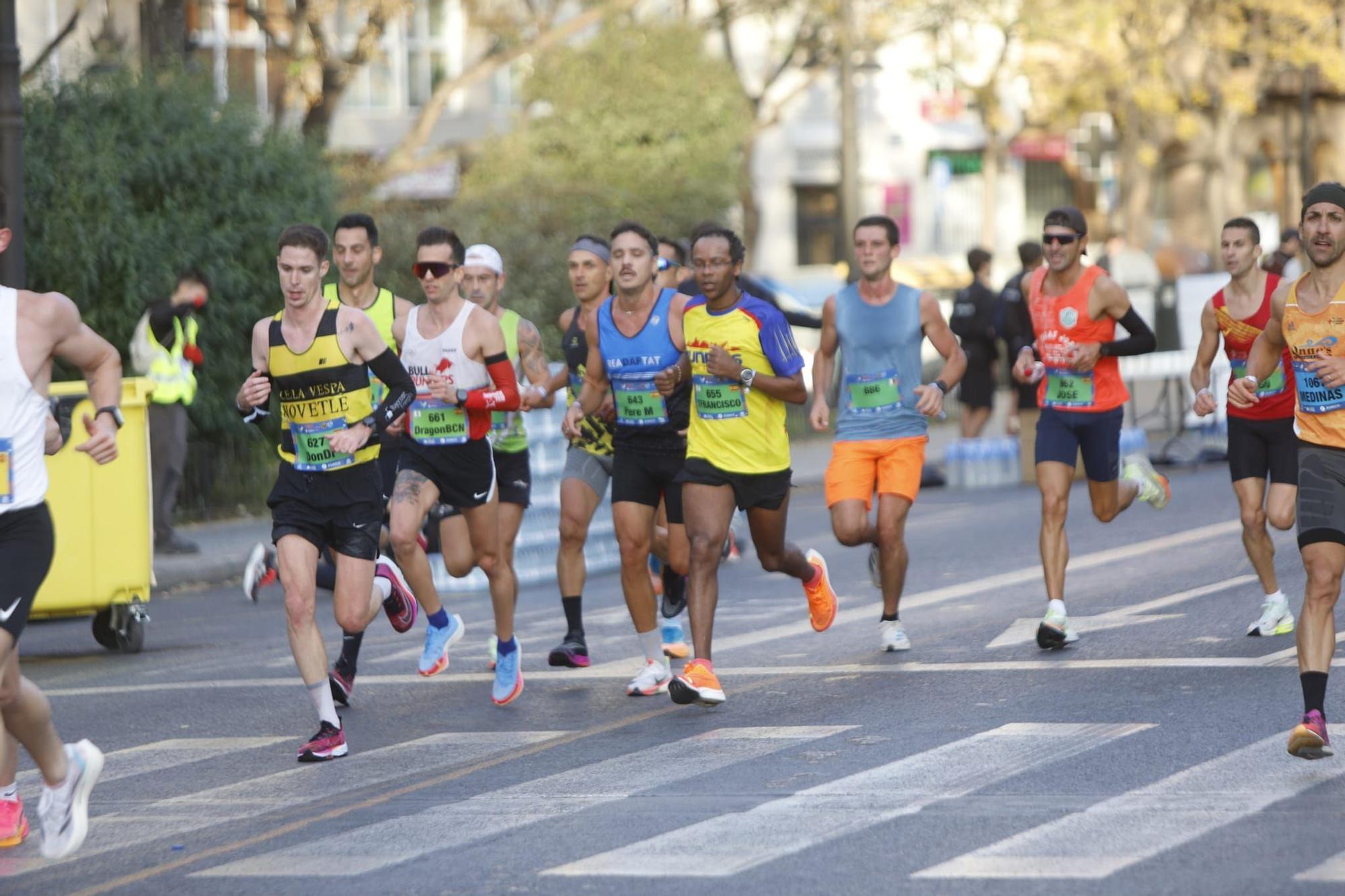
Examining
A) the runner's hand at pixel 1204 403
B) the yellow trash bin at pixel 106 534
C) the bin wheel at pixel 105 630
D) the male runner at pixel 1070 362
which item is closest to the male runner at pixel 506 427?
the yellow trash bin at pixel 106 534

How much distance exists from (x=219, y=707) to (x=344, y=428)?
6.09 feet

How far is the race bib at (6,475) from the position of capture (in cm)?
639

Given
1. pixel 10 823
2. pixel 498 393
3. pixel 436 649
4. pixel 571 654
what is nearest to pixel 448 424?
pixel 498 393

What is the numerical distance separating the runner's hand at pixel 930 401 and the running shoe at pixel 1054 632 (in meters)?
1.10

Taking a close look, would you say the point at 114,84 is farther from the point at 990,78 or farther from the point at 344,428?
the point at 990,78

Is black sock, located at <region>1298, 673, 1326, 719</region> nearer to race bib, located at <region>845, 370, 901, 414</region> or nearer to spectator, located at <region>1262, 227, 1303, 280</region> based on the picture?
race bib, located at <region>845, 370, 901, 414</region>

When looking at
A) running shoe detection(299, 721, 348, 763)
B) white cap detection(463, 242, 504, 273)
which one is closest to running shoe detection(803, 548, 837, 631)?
white cap detection(463, 242, 504, 273)

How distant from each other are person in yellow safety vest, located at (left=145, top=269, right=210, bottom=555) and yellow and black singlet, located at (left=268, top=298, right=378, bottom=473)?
7105 millimetres

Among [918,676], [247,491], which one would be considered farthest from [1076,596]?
[247,491]

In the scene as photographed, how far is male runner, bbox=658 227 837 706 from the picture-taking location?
8766mm

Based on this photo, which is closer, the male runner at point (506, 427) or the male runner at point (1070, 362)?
the male runner at point (506, 427)

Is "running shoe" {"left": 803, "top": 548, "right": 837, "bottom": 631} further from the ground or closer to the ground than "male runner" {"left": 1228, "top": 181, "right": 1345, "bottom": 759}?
A: closer to the ground

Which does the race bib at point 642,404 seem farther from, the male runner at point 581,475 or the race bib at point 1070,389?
the race bib at point 1070,389

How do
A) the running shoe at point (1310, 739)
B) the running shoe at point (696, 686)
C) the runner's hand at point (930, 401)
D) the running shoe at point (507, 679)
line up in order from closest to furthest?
the running shoe at point (1310, 739)
the running shoe at point (696, 686)
the running shoe at point (507, 679)
the runner's hand at point (930, 401)
